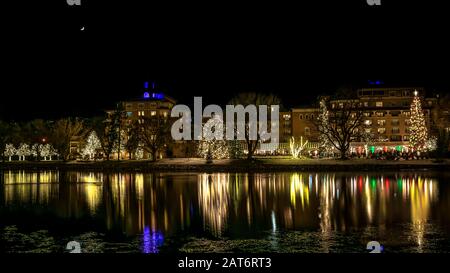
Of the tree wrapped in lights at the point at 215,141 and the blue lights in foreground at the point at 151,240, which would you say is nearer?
the blue lights in foreground at the point at 151,240

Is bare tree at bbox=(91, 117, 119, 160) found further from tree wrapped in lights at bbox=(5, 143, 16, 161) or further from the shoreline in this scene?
tree wrapped in lights at bbox=(5, 143, 16, 161)

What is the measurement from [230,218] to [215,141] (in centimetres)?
4581

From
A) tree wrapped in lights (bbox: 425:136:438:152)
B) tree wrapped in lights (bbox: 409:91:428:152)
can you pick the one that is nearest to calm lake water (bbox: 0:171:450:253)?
tree wrapped in lights (bbox: 409:91:428:152)

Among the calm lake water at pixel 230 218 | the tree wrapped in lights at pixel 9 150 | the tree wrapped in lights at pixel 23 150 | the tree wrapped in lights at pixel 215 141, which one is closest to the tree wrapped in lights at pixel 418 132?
the tree wrapped in lights at pixel 215 141

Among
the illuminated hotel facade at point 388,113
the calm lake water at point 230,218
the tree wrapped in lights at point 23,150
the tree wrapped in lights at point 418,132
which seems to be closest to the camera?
the calm lake water at point 230,218

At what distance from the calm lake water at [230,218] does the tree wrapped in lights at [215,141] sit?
30.8 meters

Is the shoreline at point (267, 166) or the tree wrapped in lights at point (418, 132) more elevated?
the tree wrapped in lights at point (418, 132)

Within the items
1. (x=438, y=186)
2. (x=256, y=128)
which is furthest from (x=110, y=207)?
(x=256, y=128)

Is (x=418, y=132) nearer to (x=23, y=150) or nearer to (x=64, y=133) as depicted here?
(x=64, y=133)

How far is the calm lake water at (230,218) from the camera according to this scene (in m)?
17.3

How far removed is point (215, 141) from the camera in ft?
226

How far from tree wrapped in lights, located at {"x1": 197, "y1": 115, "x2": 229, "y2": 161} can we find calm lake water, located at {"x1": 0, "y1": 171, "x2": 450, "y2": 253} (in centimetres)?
3083

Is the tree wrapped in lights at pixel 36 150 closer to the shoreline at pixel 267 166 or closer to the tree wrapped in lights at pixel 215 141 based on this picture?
the shoreline at pixel 267 166

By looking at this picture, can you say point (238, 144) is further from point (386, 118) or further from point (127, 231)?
point (127, 231)
